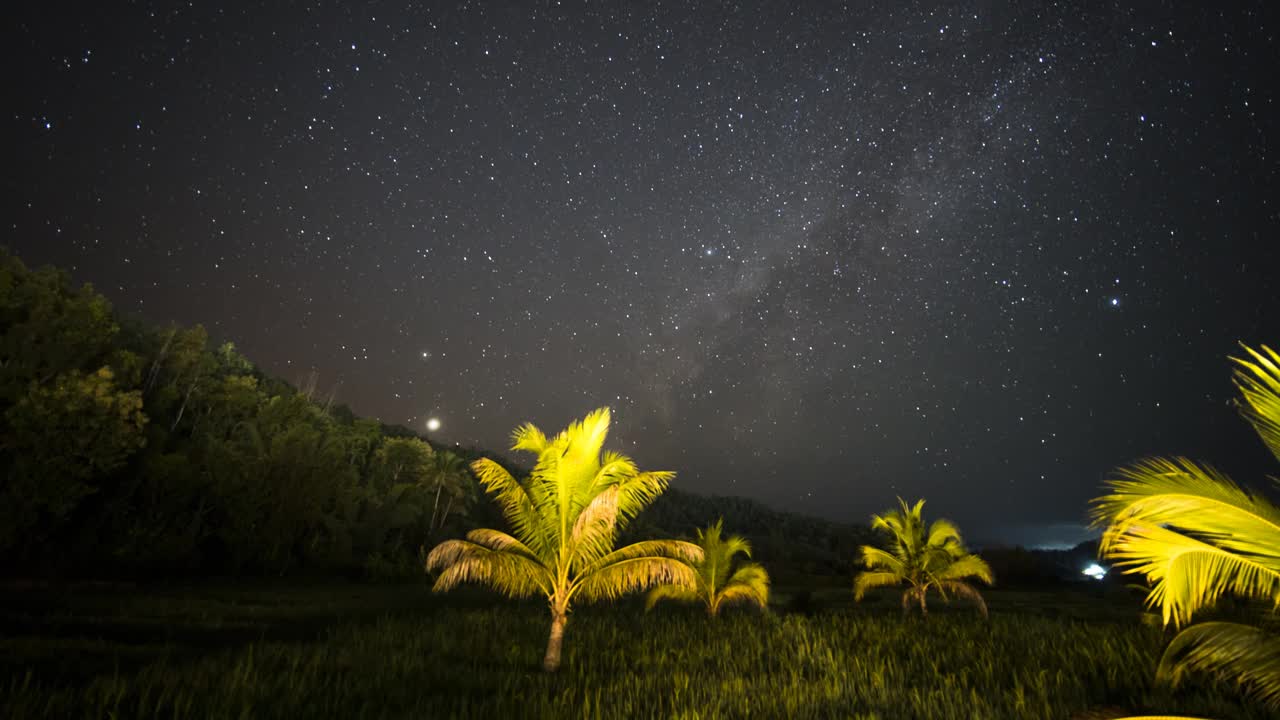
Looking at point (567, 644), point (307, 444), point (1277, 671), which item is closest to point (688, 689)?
point (567, 644)

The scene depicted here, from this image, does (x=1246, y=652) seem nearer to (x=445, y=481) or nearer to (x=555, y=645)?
(x=555, y=645)

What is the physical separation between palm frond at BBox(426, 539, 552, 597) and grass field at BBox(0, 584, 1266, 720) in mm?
1528

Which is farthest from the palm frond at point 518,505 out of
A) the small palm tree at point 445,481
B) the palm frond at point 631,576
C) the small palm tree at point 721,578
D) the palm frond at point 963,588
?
the small palm tree at point 445,481

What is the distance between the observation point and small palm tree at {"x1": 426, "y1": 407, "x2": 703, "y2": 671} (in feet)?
35.5

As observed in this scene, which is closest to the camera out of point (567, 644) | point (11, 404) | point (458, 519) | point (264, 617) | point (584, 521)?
point (584, 521)

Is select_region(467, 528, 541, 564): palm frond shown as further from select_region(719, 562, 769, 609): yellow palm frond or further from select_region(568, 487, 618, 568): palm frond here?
select_region(719, 562, 769, 609): yellow palm frond

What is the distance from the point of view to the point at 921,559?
17.8 meters

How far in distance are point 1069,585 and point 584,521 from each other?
153 ft

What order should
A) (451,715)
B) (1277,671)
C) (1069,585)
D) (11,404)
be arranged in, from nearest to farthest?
(1277,671) → (451,715) → (11,404) → (1069,585)

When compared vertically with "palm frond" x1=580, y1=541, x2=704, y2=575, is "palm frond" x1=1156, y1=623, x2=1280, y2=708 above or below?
above

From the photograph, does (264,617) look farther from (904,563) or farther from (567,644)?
(904,563)

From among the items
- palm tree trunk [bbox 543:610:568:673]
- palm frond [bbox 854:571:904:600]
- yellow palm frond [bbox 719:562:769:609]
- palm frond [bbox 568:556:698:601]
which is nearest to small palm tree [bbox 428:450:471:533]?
yellow palm frond [bbox 719:562:769:609]

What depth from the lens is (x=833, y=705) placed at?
8.76 metres

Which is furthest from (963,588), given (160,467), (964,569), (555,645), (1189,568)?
(160,467)
